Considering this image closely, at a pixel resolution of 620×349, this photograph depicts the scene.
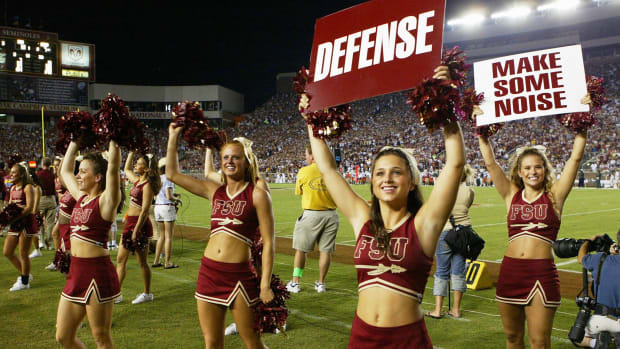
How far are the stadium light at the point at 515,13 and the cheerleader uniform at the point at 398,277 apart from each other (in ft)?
177

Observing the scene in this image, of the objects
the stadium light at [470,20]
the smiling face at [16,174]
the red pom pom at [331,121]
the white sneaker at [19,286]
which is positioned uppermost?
the stadium light at [470,20]

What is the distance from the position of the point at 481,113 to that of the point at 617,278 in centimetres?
152

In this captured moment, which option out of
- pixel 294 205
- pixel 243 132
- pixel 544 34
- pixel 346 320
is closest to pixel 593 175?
pixel 294 205

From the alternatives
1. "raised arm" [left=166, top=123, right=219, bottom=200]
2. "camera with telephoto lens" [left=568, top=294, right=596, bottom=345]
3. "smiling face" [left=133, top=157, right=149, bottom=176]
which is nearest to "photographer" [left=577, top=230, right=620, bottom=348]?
"camera with telephoto lens" [left=568, top=294, right=596, bottom=345]

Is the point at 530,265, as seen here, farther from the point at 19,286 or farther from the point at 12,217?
the point at 12,217

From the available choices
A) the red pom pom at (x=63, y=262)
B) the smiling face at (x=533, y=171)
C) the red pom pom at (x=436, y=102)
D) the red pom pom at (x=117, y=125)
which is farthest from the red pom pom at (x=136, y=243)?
the red pom pom at (x=436, y=102)

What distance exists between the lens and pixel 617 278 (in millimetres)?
3668

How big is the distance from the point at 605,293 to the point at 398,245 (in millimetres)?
2356

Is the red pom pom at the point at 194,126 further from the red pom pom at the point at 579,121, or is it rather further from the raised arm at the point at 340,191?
the red pom pom at the point at 579,121

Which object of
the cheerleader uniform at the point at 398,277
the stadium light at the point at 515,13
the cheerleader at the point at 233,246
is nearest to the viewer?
the cheerleader uniform at the point at 398,277

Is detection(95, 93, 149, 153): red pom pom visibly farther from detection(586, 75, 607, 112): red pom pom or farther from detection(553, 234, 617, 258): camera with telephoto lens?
detection(586, 75, 607, 112): red pom pom

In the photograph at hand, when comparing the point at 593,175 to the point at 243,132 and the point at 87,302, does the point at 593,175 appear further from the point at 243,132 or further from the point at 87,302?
the point at 243,132

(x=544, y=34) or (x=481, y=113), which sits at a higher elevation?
(x=544, y=34)

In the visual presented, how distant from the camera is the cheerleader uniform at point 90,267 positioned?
355 centimetres
